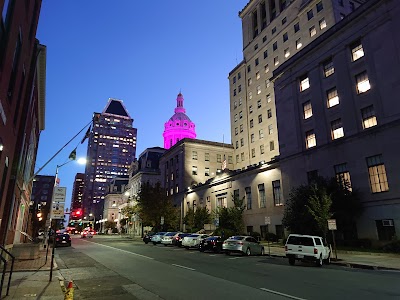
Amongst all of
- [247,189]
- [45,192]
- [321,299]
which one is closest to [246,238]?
[321,299]

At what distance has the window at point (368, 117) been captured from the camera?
29297 millimetres

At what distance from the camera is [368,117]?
29812 mm

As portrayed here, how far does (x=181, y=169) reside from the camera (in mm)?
Result: 71500

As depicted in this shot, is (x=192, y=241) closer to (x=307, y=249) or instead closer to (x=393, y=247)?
(x=307, y=249)

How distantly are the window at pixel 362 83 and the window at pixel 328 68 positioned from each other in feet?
12.9

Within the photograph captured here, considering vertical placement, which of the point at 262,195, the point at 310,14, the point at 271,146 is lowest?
the point at 262,195

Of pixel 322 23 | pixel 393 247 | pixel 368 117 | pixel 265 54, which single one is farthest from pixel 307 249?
pixel 265 54

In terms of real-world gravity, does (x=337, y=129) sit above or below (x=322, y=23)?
below

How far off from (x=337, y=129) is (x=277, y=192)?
12533 millimetres

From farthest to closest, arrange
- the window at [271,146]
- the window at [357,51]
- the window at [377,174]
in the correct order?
1. the window at [271,146]
2. the window at [357,51]
3. the window at [377,174]

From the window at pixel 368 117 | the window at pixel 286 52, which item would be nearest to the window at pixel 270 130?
the window at pixel 286 52

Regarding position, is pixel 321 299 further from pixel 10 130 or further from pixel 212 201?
pixel 212 201

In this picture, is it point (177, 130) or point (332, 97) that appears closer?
point (332, 97)

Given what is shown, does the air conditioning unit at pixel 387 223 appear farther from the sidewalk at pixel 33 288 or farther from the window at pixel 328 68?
the sidewalk at pixel 33 288
